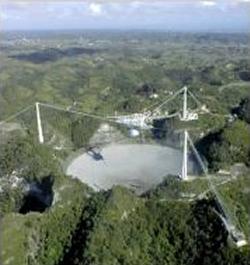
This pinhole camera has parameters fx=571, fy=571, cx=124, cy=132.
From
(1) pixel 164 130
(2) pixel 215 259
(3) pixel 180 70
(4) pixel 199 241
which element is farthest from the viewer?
(3) pixel 180 70

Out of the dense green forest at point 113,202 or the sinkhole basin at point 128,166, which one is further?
the sinkhole basin at point 128,166

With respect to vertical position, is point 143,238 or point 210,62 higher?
point 143,238

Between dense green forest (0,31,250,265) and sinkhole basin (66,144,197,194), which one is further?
sinkhole basin (66,144,197,194)

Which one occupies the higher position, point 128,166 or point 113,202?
point 113,202

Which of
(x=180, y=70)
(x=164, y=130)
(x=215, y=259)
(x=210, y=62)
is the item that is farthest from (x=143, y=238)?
(x=210, y=62)

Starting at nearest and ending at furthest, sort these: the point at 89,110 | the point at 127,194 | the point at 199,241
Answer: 1. the point at 199,241
2. the point at 127,194
3. the point at 89,110

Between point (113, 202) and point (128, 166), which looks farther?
point (128, 166)

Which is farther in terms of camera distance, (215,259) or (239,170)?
(239,170)

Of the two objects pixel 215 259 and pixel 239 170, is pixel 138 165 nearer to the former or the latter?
pixel 239 170
